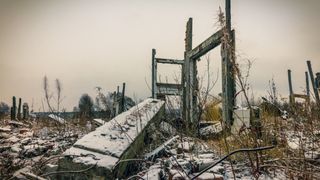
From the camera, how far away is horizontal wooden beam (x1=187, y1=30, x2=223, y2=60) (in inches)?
212

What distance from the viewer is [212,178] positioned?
2.55 meters

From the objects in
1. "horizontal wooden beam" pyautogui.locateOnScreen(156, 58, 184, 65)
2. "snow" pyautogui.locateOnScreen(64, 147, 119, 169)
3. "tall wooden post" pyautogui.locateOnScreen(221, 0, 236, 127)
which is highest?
"horizontal wooden beam" pyautogui.locateOnScreen(156, 58, 184, 65)

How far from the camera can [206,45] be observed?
5.83 metres

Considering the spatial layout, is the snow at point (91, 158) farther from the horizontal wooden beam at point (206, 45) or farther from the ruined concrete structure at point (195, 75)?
the horizontal wooden beam at point (206, 45)

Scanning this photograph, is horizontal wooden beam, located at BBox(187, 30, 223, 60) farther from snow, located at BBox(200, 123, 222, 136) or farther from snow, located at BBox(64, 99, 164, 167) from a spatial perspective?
snow, located at BBox(64, 99, 164, 167)

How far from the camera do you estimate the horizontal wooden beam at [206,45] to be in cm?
539

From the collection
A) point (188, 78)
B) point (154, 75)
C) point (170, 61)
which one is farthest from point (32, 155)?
point (170, 61)

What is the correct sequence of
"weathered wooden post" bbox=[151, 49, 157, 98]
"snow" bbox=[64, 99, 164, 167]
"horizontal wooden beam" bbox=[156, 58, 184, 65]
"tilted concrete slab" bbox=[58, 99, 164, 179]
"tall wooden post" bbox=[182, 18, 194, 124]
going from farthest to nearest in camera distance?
"horizontal wooden beam" bbox=[156, 58, 184, 65] < "weathered wooden post" bbox=[151, 49, 157, 98] < "tall wooden post" bbox=[182, 18, 194, 124] < "snow" bbox=[64, 99, 164, 167] < "tilted concrete slab" bbox=[58, 99, 164, 179]

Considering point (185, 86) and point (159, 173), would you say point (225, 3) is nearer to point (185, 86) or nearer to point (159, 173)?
point (185, 86)

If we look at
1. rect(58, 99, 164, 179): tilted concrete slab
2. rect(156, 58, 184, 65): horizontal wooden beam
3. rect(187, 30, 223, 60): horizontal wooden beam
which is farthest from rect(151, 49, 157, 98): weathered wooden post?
rect(58, 99, 164, 179): tilted concrete slab

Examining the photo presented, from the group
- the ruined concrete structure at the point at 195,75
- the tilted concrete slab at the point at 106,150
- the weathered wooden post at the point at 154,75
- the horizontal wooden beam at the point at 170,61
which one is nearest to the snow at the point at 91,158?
the tilted concrete slab at the point at 106,150

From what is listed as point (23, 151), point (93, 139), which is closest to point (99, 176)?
point (93, 139)

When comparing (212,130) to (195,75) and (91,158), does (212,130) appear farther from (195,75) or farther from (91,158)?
(91,158)

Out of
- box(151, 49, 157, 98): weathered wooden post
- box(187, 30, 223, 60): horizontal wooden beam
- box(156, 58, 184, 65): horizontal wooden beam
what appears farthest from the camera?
box(156, 58, 184, 65): horizontal wooden beam
